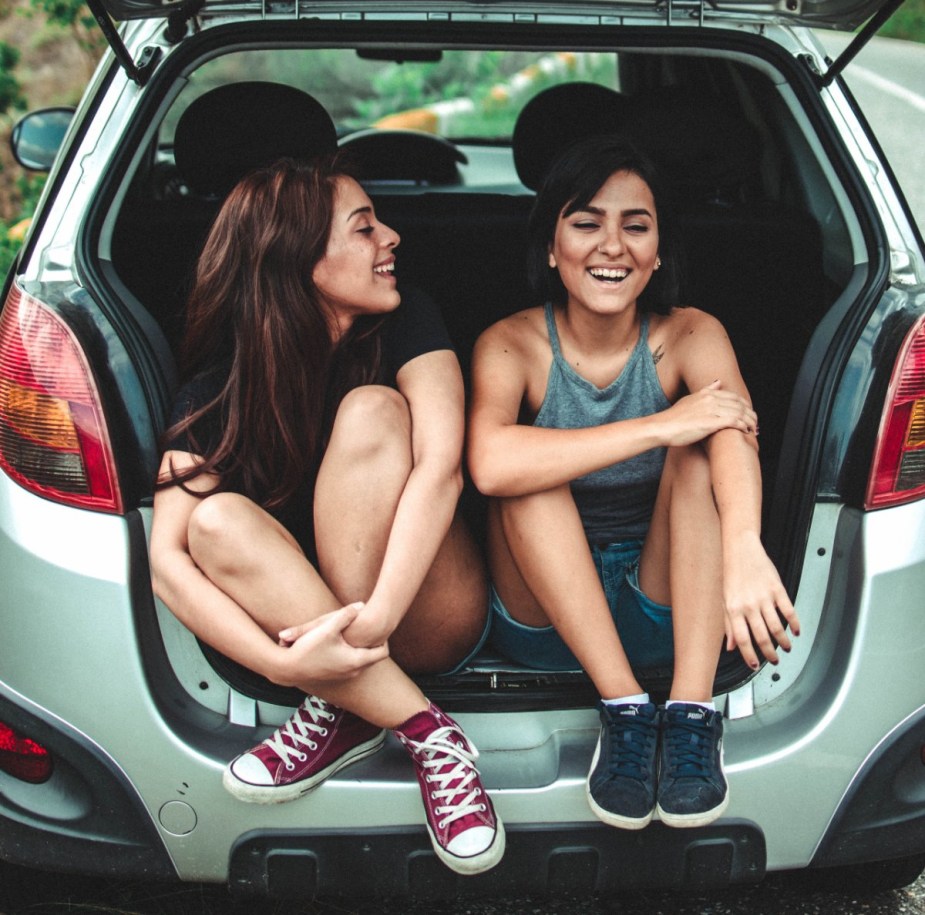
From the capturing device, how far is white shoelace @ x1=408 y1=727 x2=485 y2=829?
68.8 inches

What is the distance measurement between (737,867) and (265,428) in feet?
3.50

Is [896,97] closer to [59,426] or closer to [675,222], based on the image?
[675,222]

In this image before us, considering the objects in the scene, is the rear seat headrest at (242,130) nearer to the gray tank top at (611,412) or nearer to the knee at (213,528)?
the gray tank top at (611,412)

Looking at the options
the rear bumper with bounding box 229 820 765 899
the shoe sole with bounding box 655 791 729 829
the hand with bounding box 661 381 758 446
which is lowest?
the rear bumper with bounding box 229 820 765 899

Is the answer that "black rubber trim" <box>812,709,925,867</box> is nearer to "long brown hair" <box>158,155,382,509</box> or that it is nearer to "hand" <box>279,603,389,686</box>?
"hand" <box>279,603,389,686</box>

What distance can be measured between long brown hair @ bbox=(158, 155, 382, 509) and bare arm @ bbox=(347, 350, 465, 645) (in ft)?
0.36

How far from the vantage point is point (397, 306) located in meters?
2.12

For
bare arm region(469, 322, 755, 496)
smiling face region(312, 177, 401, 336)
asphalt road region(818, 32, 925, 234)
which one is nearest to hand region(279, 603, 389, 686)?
bare arm region(469, 322, 755, 496)

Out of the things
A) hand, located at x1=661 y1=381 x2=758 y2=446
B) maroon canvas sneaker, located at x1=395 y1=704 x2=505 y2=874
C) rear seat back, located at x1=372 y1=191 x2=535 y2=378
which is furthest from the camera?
rear seat back, located at x1=372 y1=191 x2=535 y2=378

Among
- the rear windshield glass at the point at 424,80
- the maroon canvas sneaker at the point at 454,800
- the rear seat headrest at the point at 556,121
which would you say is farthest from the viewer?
the rear windshield glass at the point at 424,80

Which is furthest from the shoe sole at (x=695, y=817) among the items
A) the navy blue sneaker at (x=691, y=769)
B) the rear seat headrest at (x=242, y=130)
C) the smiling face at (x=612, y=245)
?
the rear seat headrest at (x=242, y=130)

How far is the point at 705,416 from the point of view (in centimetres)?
196

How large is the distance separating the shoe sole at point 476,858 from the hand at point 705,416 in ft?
2.34

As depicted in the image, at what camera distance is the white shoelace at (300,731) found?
5.91ft
